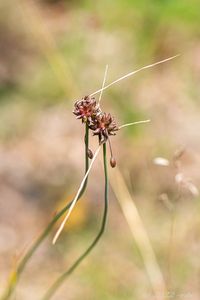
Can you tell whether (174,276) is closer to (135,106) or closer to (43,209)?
(43,209)

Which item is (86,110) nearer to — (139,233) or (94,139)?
(139,233)

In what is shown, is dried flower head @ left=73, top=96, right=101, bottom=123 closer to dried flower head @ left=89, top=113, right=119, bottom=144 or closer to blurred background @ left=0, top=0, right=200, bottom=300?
dried flower head @ left=89, top=113, right=119, bottom=144

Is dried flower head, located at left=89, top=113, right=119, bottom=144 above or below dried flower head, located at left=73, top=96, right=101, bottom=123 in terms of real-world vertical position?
below

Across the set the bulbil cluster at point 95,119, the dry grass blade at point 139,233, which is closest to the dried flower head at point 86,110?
the bulbil cluster at point 95,119

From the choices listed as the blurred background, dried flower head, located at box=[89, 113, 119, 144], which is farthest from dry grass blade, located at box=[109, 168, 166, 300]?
dried flower head, located at box=[89, 113, 119, 144]

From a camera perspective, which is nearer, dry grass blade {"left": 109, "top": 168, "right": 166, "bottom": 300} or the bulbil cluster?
the bulbil cluster

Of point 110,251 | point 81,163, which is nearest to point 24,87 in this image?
point 81,163
